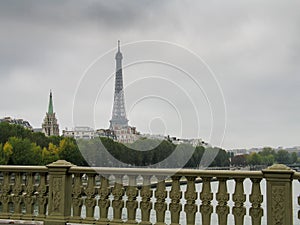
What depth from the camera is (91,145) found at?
35.0ft

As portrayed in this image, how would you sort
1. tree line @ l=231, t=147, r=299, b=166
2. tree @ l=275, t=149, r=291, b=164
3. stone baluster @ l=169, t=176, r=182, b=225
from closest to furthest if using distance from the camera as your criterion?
stone baluster @ l=169, t=176, r=182, b=225 < tree @ l=275, t=149, r=291, b=164 < tree line @ l=231, t=147, r=299, b=166

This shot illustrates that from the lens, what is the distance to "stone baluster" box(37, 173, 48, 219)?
253 inches

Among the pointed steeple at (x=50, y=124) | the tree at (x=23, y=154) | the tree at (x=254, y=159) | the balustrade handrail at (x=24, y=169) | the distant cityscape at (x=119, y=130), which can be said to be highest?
the pointed steeple at (x=50, y=124)

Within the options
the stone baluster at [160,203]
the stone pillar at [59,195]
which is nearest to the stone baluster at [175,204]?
the stone baluster at [160,203]

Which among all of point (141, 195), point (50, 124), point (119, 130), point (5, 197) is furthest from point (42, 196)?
point (50, 124)

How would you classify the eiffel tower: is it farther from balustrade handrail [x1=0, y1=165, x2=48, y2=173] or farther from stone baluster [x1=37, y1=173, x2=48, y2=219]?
stone baluster [x1=37, y1=173, x2=48, y2=219]

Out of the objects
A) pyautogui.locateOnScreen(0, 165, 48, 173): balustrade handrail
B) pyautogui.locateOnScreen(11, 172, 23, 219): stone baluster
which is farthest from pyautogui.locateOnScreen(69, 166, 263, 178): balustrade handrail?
pyautogui.locateOnScreen(11, 172, 23, 219): stone baluster

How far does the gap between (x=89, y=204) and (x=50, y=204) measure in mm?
621

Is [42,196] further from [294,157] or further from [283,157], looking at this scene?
[283,157]

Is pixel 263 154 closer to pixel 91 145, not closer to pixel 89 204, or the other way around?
pixel 91 145

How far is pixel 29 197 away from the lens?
6543mm

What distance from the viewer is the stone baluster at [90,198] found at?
614 cm

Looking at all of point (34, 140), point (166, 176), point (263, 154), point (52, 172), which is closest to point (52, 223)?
point (52, 172)

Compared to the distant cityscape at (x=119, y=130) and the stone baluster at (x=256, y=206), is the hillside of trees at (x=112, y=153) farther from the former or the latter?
the stone baluster at (x=256, y=206)
